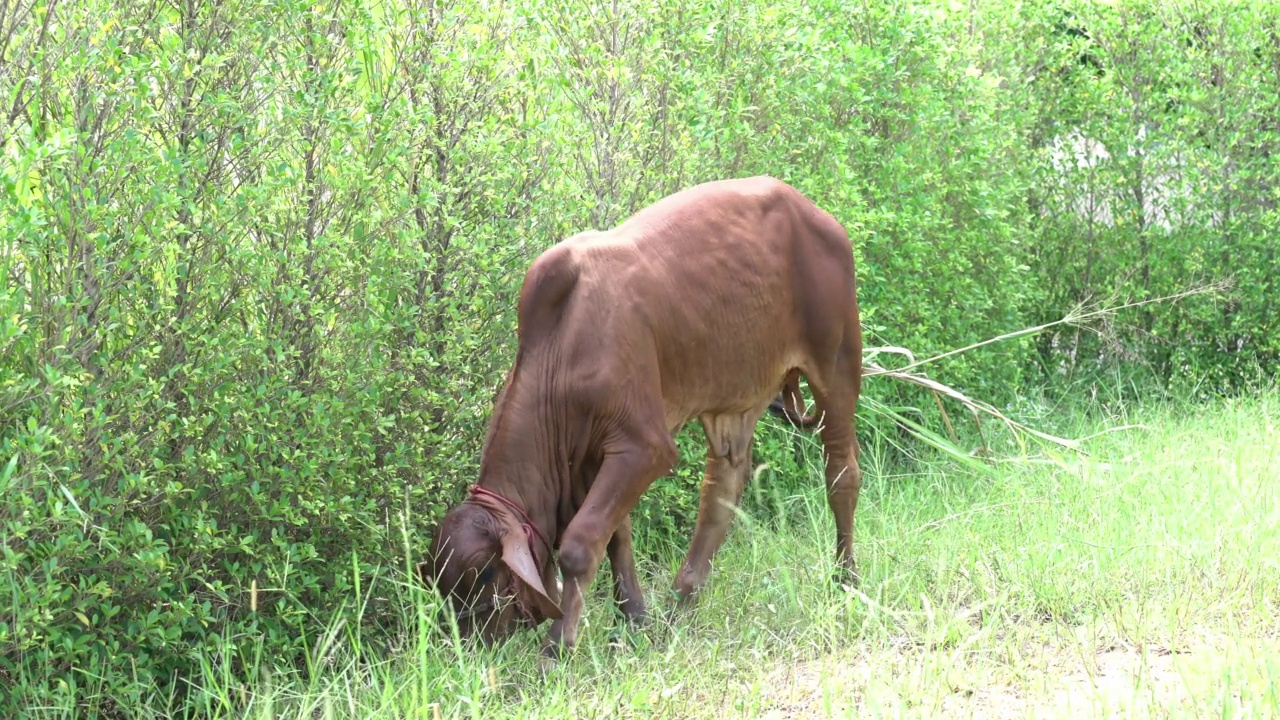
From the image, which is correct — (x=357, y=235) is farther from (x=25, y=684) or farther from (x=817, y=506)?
(x=817, y=506)

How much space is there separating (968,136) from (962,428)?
162cm

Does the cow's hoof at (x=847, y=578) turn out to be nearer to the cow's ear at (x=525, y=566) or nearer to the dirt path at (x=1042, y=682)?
the dirt path at (x=1042, y=682)

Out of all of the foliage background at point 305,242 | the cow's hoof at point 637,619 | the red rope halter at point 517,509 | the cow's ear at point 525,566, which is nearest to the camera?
the foliage background at point 305,242

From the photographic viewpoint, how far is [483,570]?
14.1 feet

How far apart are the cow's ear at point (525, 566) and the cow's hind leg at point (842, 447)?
5.02 ft

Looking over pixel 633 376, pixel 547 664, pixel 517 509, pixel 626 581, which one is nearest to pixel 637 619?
pixel 626 581

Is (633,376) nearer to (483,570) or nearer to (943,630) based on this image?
(483,570)

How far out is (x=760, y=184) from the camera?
17.2 ft

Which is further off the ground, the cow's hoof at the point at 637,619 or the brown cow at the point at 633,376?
the brown cow at the point at 633,376

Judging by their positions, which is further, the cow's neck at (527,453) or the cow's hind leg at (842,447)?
the cow's hind leg at (842,447)

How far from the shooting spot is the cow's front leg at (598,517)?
4.36 meters

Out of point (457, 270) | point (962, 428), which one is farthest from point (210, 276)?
point (962, 428)

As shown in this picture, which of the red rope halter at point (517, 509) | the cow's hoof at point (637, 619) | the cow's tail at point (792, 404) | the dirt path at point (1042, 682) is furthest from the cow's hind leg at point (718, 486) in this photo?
the red rope halter at point (517, 509)

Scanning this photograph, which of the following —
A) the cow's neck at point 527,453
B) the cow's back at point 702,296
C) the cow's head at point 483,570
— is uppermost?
the cow's back at point 702,296
